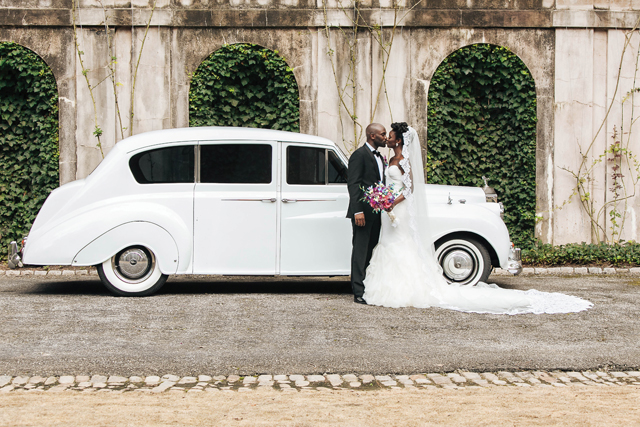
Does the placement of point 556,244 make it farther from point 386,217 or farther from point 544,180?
point 386,217

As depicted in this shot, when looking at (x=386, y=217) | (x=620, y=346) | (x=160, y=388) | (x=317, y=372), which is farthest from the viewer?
(x=386, y=217)

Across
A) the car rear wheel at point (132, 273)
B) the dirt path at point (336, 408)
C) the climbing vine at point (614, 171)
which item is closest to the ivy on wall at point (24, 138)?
the car rear wheel at point (132, 273)

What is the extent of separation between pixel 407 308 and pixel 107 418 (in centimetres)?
411

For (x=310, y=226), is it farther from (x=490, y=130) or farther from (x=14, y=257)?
(x=490, y=130)

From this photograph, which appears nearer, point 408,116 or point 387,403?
point 387,403

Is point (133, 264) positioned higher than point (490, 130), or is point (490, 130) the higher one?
point (490, 130)

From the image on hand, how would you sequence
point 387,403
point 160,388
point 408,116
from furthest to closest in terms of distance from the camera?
1. point 408,116
2. point 160,388
3. point 387,403

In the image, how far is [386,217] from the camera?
308 inches

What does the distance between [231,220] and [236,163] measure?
0.68m

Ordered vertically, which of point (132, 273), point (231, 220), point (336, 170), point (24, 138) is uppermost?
point (24, 138)

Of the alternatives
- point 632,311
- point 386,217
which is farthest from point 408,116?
point 632,311

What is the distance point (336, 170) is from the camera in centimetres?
845

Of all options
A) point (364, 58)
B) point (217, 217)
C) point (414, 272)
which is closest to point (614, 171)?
point (364, 58)

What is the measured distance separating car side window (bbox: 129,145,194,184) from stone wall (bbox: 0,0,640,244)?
4441 millimetres
